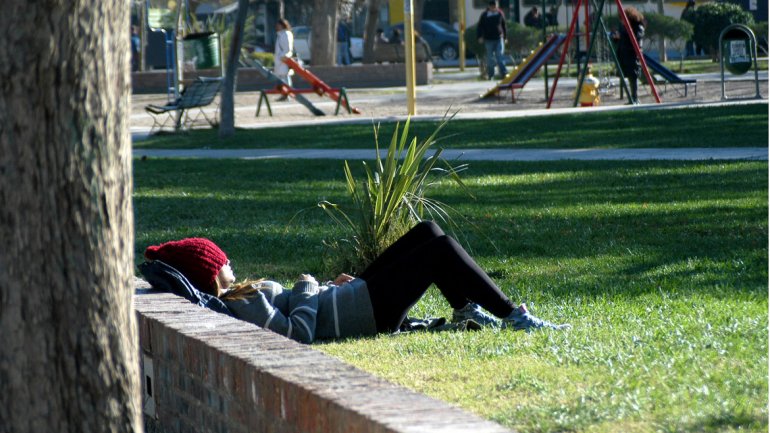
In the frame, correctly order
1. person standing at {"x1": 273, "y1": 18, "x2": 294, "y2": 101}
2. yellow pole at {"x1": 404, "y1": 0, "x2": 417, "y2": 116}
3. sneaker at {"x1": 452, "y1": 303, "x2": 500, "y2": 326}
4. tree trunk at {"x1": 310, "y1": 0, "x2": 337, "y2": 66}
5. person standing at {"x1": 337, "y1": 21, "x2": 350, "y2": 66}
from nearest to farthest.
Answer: sneaker at {"x1": 452, "y1": 303, "x2": 500, "y2": 326}
yellow pole at {"x1": 404, "y1": 0, "x2": 417, "y2": 116}
person standing at {"x1": 273, "y1": 18, "x2": 294, "y2": 101}
tree trunk at {"x1": 310, "y1": 0, "x2": 337, "y2": 66}
person standing at {"x1": 337, "y1": 21, "x2": 350, "y2": 66}

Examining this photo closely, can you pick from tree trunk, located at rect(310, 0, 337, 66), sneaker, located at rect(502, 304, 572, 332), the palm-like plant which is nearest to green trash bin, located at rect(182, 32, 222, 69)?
tree trunk, located at rect(310, 0, 337, 66)

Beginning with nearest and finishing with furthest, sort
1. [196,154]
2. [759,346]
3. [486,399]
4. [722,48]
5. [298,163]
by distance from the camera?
[486,399] < [759,346] < [298,163] < [196,154] < [722,48]

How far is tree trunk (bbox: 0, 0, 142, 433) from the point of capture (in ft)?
9.39

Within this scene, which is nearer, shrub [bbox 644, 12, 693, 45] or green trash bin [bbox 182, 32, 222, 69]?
green trash bin [bbox 182, 32, 222, 69]

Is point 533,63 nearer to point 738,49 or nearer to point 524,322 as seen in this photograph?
point 738,49

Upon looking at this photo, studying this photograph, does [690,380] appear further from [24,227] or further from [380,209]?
[380,209]

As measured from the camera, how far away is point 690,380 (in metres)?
3.90

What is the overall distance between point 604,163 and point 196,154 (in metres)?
5.45

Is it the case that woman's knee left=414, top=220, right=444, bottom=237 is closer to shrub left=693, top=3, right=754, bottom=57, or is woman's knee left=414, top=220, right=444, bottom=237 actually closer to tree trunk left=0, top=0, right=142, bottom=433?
tree trunk left=0, top=0, right=142, bottom=433

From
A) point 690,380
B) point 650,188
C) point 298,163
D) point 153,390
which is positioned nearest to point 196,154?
point 298,163

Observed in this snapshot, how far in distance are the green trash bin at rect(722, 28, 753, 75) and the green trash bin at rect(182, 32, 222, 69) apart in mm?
7973

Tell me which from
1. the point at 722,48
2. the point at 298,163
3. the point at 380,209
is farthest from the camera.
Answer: the point at 722,48

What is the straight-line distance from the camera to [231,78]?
16469 millimetres

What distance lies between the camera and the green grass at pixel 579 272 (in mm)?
3787
